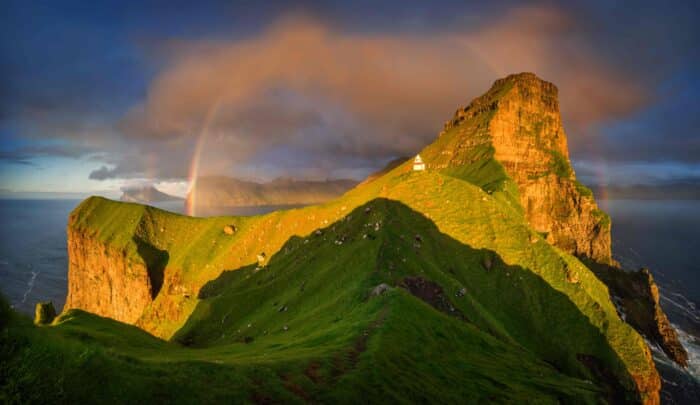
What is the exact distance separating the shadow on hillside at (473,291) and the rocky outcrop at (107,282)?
3273 inches

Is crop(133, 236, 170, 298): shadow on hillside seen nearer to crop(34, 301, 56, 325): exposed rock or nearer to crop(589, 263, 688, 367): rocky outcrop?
crop(34, 301, 56, 325): exposed rock

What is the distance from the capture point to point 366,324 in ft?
139

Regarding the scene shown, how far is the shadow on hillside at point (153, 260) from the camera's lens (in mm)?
161375

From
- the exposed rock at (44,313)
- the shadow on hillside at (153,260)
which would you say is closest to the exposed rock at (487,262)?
the exposed rock at (44,313)

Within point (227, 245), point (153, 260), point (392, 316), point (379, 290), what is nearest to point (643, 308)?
point (379, 290)

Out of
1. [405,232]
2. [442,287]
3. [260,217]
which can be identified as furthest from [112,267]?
[442,287]

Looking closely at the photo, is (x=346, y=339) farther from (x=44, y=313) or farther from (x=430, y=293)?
(x=44, y=313)

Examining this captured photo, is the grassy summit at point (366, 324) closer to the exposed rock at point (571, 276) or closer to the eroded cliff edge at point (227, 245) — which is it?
the exposed rock at point (571, 276)

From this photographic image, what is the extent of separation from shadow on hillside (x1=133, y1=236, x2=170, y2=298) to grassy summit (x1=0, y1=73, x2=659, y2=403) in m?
1.36

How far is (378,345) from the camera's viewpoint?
35.3 m

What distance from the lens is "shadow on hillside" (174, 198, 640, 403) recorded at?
6731cm

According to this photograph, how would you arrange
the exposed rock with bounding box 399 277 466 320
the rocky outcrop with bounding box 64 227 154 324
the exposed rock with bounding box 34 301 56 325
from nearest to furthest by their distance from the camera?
1. the exposed rock with bounding box 399 277 466 320
2. the exposed rock with bounding box 34 301 56 325
3. the rocky outcrop with bounding box 64 227 154 324

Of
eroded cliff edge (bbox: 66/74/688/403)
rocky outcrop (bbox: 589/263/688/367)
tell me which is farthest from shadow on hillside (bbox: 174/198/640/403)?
rocky outcrop (bbox: 589/263/688/367)

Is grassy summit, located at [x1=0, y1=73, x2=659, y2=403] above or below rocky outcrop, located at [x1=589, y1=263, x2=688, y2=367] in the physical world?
above
